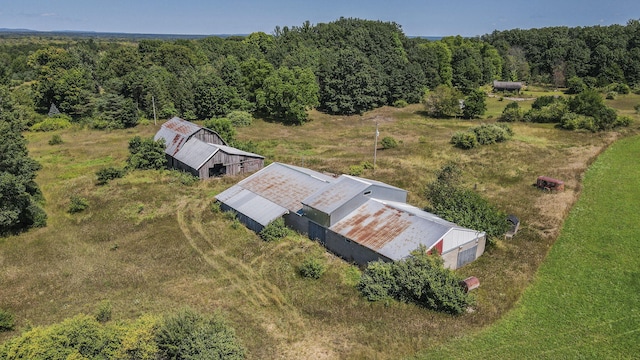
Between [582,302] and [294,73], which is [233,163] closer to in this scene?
[582,302]

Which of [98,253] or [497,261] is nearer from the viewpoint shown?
[497,261]

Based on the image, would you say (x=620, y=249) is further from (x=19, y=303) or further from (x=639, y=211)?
(x=19, y=303)

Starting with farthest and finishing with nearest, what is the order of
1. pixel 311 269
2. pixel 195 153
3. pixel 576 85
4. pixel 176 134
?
pixel 576 85 < pixel 176 134 < pixel 195 153 < pixel 311 269

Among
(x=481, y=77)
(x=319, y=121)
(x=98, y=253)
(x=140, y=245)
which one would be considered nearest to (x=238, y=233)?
(x=140, y=245)

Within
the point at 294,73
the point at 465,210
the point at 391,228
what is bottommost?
the point at 391,228

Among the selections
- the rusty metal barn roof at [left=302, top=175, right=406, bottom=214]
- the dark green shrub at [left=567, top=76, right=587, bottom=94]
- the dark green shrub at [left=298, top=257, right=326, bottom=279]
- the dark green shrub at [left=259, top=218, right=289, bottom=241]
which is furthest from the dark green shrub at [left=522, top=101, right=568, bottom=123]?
the dark green shrub at [left=298, top=257, right=326, bottom=279]

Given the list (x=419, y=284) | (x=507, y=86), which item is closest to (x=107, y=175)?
(x=419, y=284)

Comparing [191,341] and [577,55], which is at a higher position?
[577,55]
